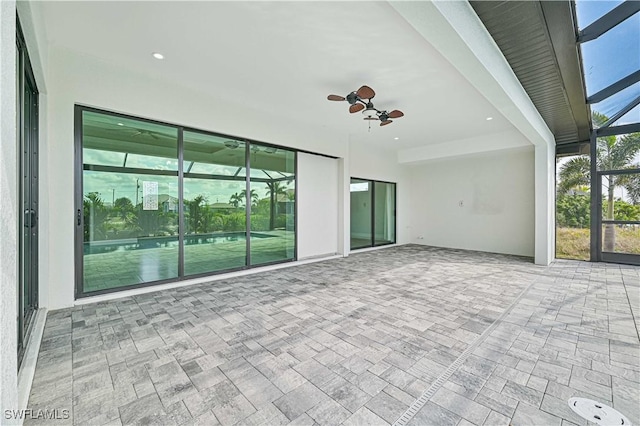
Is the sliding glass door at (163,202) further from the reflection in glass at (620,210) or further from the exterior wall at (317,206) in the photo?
the reflection in glass at (620,210)

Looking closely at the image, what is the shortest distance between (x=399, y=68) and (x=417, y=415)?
3.86 metres

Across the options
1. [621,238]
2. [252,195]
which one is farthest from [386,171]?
[621,238]

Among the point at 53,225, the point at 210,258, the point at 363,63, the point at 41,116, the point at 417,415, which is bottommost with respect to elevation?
the point at 417,415

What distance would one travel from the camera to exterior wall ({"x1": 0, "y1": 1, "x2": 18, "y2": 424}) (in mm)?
1033

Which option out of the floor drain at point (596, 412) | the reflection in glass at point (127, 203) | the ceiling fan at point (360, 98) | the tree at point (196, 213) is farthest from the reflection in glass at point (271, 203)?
the floor drain at point (596, 412)

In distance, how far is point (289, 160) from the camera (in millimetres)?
6266

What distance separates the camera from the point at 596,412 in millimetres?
1734

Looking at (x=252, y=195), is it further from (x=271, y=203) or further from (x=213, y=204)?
(x=213, y=204)

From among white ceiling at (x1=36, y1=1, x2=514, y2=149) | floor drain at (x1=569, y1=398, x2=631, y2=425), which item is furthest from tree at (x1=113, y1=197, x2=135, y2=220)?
floor drain at (x1=569, y1=398, x2=631, y2=425)

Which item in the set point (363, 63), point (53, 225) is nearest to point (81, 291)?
point (53, 225)

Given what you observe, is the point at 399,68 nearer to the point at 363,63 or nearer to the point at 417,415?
the point at 363,63

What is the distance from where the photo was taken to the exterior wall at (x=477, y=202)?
760cm

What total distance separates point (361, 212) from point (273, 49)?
584cm

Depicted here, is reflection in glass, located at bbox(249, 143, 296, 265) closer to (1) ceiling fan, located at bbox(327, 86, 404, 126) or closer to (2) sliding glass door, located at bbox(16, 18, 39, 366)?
(1) ceiling fan, located at bbox(327, 86, 404, 126)
